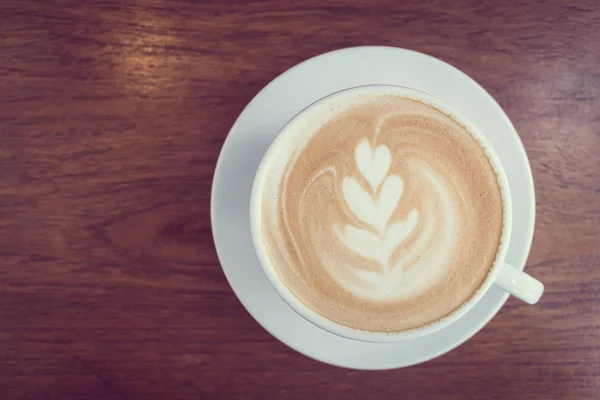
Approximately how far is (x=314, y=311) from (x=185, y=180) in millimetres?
349

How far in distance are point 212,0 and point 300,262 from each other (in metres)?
0.50

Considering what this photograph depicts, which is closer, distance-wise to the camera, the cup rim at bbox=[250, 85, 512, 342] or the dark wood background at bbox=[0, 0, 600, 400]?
the cup rim at bbox=[250, 85, 512, 342]

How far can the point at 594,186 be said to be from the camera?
1050 millimetres

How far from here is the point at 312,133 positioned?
0.87m

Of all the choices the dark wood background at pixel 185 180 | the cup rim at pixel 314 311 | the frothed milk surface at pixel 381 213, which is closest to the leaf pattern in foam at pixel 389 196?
the frothed milk surface at pixel 381 213

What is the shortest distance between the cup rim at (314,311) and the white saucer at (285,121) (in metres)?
0.09

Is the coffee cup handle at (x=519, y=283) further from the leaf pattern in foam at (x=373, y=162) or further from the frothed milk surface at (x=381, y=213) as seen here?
the leaf pattern in foam at (x=373, y=162)

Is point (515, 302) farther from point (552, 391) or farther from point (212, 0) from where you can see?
point (212, 0)

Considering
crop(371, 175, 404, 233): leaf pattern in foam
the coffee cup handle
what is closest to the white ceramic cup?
the coffee cup handle

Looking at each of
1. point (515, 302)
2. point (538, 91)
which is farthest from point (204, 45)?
point (515, 302)

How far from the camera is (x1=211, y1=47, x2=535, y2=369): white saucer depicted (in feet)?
3.09

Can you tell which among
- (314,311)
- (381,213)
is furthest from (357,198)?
(314,311)

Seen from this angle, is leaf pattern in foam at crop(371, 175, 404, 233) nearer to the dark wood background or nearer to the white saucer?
the white saucer

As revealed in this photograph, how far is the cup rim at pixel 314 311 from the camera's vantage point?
0.86m
